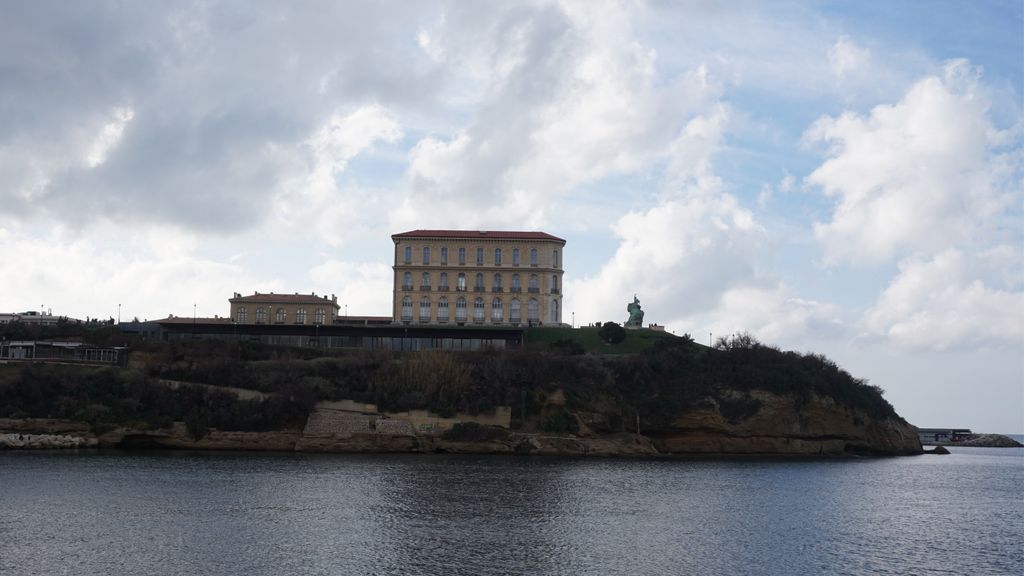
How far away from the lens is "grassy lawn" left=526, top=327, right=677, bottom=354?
91.6m

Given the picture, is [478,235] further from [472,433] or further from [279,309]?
[472,433]

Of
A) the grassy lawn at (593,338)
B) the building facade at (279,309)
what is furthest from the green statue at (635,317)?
the building facade at (279,309)

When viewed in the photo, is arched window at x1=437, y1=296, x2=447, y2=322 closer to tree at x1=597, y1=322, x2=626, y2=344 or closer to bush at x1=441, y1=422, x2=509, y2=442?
tree at x1=597, y1=322, x2=626, y2=344

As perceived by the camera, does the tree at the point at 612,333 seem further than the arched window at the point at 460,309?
No

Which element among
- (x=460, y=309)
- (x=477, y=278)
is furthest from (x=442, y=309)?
(x=477, y=278)

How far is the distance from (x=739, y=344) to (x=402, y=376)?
3208 centimetres

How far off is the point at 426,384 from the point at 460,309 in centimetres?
2825

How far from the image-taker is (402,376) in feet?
246

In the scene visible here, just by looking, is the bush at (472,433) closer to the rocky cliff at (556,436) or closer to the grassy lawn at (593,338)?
the rocky cliff at (556,436)

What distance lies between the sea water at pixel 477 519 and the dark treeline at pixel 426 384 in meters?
10.3

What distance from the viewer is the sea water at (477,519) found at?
29.6 m

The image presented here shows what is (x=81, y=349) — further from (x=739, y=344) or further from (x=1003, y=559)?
(x=1003, y=559)

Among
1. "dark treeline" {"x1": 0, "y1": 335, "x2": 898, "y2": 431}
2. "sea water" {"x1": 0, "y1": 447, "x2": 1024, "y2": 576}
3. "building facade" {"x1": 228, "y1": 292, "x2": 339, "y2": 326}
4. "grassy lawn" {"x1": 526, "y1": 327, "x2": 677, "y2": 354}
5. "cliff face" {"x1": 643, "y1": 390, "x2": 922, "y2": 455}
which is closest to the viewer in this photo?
"sea water" {"x1": 0, "y1": 447, "x2": 1024, "y2": 576}

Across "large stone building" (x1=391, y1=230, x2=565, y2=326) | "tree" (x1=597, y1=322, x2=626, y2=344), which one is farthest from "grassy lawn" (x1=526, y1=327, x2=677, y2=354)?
"large stone building" (x1=391, y1=230, x2=565, y2=326)
